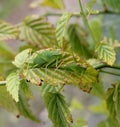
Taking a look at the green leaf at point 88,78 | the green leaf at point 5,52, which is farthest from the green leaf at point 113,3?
the green leaf at point 5,52

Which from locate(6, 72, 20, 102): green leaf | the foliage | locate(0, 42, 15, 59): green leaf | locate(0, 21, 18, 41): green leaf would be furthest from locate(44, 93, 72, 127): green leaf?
Answer: locate(0, 42, 15, 59): green leaf

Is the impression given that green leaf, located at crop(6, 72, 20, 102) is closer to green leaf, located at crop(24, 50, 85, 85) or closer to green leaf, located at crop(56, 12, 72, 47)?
green leaf, located at crop(24, 50, 85, 85)

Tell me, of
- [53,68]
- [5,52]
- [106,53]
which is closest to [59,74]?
[53,68]

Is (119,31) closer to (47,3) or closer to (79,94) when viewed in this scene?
(47,3)

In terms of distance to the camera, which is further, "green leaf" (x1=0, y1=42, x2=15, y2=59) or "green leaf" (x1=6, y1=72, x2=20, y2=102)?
"green leaf" (x1=0, y1=42, x2=15, y2=59)

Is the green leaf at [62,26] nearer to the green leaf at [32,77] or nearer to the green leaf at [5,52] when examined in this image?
the green leaf at [32,77]

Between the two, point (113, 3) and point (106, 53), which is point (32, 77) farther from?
point (113, 3)
